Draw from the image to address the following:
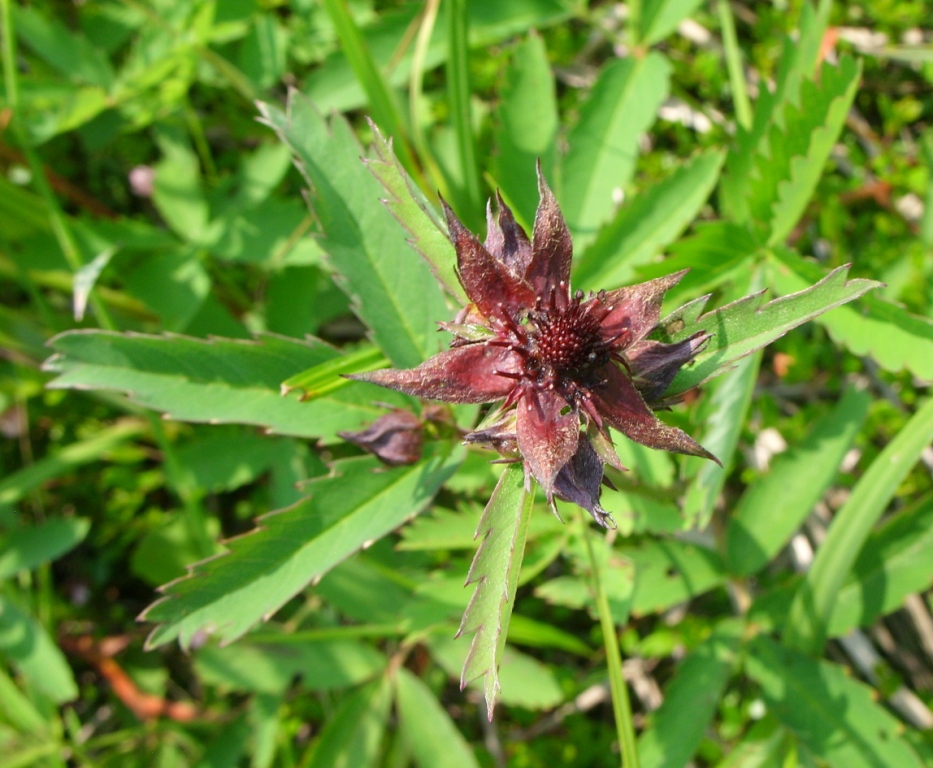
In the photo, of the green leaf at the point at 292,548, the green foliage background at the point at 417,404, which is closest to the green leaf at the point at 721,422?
the green foliage background at the point at 417,404

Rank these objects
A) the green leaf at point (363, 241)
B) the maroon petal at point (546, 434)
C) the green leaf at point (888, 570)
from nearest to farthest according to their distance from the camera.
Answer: the maroon petal at point (546, 434), the green leaf at point (363, 241), the green leaf at point (888, 570)

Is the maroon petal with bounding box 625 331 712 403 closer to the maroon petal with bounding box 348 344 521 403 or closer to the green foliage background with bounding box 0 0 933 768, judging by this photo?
the maroon petal with bounding box 348 344 521 403

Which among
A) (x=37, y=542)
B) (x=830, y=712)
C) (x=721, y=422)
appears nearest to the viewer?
(x=721, y=422)

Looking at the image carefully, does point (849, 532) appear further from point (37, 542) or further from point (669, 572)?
point (37, 542)

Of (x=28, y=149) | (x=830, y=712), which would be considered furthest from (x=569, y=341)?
(x=28, y=149)

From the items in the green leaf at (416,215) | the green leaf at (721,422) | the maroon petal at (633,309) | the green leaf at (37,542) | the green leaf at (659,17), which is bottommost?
the green leaf at (721,422)

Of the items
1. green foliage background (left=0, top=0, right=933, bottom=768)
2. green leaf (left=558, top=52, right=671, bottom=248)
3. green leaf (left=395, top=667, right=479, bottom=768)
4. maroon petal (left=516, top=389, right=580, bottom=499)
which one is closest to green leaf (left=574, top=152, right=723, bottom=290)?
green foliage background (left=0, top=0, right=933, bottom=768)

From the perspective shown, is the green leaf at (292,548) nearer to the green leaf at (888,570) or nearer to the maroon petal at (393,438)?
the maroon petal at (393,438)
